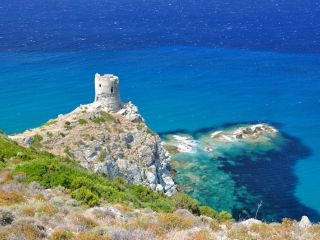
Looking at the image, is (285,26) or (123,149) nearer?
(123,149)

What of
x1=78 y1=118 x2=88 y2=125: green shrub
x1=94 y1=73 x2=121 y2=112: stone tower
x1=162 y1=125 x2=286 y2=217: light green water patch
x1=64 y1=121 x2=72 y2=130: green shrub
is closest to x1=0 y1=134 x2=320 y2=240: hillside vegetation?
x1=64 y1=121 x2=72 y2=130: green shrub

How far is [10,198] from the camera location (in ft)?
63.8

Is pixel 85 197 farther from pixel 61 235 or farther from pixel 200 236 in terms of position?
pixel 200 236

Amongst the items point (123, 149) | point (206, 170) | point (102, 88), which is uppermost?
point (102, 88)

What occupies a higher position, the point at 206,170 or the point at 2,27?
the point at 2,27

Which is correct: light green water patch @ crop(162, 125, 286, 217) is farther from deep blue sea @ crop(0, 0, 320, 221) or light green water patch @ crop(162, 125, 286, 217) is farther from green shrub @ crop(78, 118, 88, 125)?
green shrub @ crop(78, 118, 88, 125)

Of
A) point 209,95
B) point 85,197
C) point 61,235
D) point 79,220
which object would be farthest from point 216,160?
point 61,235

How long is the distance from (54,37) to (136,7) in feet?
194

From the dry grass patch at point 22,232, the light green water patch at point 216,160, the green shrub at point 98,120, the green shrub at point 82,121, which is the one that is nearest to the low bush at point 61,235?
the dry grass patch at point 22,232

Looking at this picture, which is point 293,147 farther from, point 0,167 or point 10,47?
point 10,47

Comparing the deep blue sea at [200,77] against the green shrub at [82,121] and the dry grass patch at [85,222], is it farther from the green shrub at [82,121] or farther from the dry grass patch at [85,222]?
the dry grass patch at [85,222]

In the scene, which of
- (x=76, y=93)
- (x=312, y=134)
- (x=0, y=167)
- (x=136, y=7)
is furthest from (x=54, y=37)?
(x=0, y=167)

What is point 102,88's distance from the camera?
170ft

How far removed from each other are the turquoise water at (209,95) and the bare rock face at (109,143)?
22.4 feet
